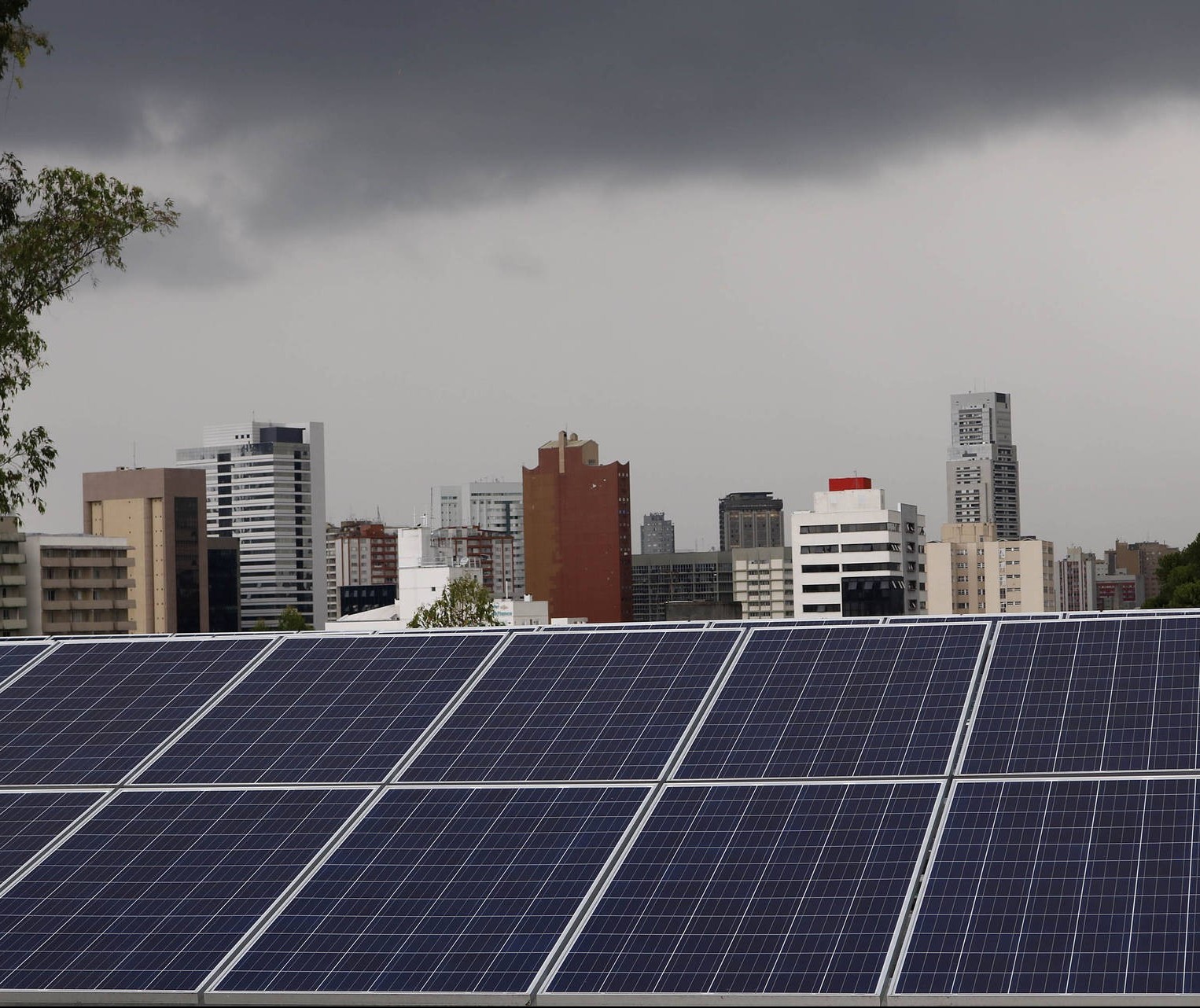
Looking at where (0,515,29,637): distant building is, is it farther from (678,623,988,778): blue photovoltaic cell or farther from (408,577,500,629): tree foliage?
(678,623,988,778): blue photovoltaic cell

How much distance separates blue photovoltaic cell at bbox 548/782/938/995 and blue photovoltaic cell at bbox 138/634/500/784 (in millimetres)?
3963

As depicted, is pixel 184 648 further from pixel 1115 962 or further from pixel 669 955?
pixel 1115 962

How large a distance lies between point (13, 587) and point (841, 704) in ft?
638

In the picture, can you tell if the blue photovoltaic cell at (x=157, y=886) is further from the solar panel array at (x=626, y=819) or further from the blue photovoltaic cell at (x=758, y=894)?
the blue photovoltaic cell at (x=758, y=894)

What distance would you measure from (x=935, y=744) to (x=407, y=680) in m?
6.94

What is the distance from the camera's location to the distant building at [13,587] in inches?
7589

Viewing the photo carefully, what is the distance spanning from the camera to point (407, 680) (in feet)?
65.9

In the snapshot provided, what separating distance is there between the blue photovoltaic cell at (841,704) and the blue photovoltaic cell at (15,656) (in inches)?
414

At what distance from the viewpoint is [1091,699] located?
17234mm

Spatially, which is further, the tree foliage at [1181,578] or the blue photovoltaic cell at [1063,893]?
the tree foliage at [1181,578]

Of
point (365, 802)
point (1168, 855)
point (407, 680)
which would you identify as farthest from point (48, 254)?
point (1168, 855)

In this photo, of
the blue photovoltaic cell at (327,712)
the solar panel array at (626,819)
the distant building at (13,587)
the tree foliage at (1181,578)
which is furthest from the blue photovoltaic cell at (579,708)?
the distant building at (13,587)

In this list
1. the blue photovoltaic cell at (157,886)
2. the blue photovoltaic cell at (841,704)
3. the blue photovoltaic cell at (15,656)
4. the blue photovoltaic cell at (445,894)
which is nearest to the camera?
the blue photovoltaic cell at (445,894)

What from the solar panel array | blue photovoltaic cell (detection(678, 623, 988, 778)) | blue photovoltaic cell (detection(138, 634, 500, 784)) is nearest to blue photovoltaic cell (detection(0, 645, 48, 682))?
the solar panel array
